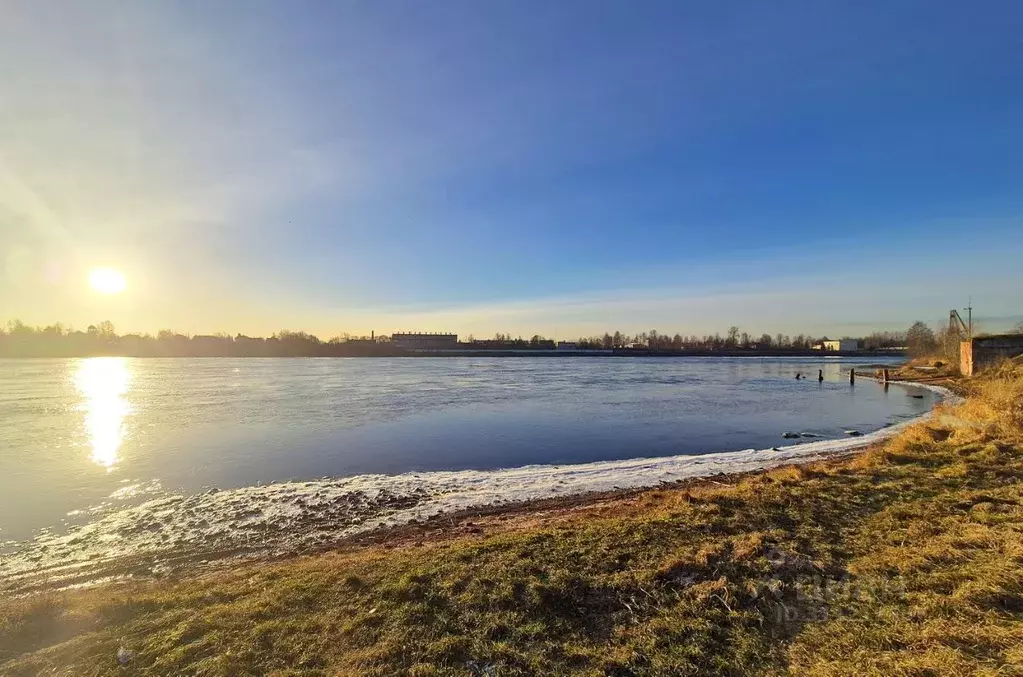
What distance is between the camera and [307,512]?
36.8 feet

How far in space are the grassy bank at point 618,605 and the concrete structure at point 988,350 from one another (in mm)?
40181

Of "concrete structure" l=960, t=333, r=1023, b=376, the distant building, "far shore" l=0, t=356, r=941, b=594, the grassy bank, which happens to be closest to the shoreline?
"far shore" l=0, t=356, r=941, b=594

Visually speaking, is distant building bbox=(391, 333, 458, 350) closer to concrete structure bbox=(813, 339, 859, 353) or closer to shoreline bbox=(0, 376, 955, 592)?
concrete structure bbox=(813, 339, 859, 353)

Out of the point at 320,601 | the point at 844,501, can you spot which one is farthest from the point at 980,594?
the point at 320,601

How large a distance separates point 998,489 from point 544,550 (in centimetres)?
743

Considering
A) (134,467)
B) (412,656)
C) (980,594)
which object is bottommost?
(134,467)

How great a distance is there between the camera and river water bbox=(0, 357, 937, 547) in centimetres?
1432

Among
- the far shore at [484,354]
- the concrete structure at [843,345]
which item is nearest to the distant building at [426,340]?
the far shore at [484,354]

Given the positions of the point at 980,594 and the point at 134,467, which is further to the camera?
the point at 134,467

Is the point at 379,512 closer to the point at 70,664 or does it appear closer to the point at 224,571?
the point at 224,571

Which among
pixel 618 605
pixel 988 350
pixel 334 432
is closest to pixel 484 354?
pixel 988 350

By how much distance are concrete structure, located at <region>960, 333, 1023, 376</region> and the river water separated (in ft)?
21.2

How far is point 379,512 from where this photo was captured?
11.1m

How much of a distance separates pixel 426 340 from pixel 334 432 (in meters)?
167
